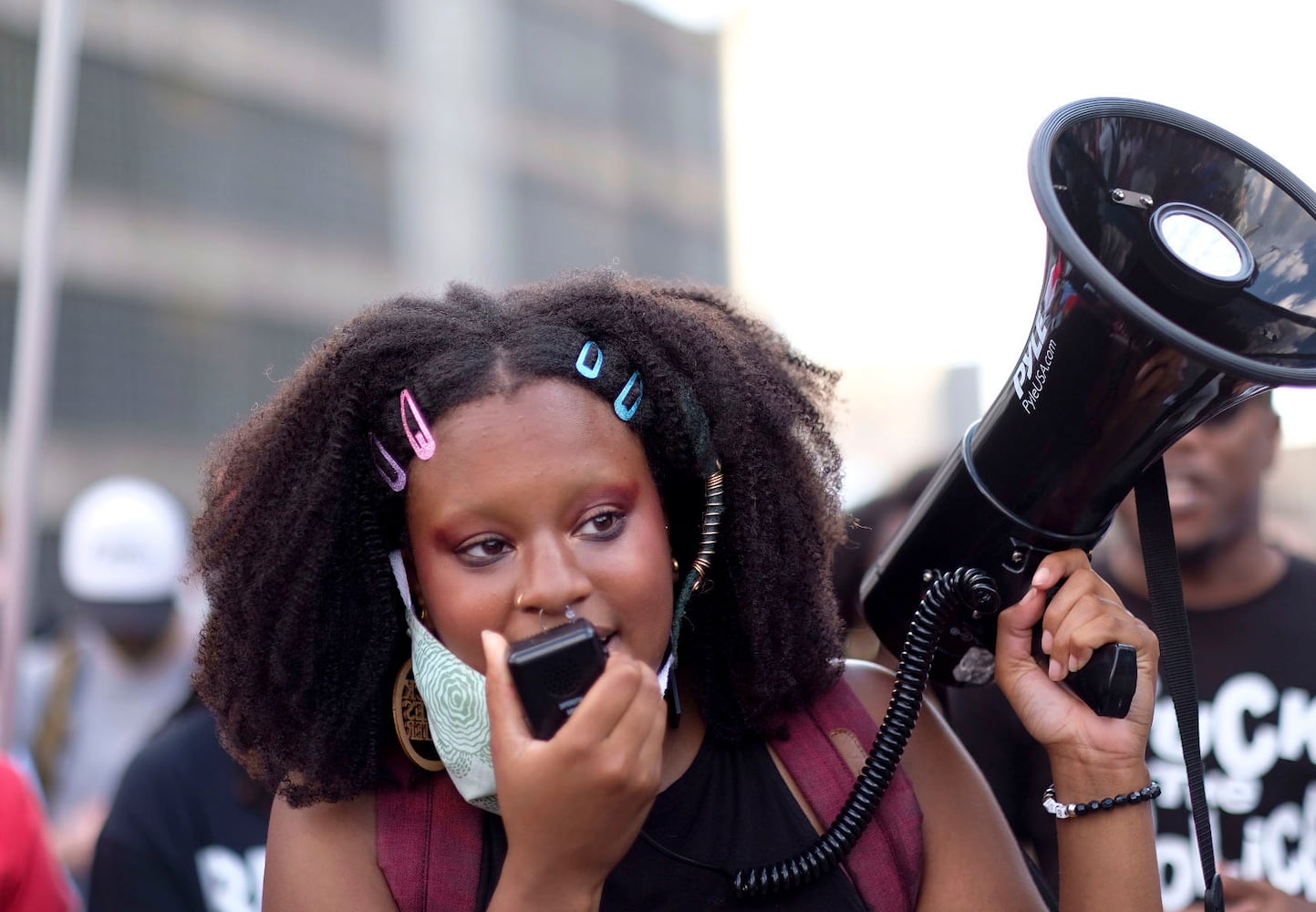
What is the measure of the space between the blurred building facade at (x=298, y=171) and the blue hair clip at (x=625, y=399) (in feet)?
13.0

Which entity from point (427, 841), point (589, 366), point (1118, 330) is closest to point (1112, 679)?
point (1118, 330)

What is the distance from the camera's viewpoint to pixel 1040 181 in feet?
5.30

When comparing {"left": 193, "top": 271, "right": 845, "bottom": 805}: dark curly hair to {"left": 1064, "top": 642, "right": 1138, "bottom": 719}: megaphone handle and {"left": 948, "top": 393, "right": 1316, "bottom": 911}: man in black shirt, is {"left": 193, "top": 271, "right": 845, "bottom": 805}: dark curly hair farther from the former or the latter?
{"left": 948, "top": 393, "right": 1316, "bottom": 911}: man in black shirt

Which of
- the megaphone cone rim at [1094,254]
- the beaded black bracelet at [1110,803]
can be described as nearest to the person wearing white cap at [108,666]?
the beaded black bracelet at [1110,803]

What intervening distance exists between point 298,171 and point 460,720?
5.21 m

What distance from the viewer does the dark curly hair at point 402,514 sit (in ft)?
5.97

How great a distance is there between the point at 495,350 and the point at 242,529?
1.56 feet

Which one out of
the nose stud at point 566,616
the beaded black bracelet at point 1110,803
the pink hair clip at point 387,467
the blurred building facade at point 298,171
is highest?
the blurred building facade at point 298,171

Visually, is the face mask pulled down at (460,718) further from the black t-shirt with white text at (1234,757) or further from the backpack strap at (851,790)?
the black t-shirt with white text at (1234,757)

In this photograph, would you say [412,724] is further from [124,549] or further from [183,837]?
[124,549]

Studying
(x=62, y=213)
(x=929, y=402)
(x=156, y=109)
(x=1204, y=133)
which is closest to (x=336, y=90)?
(x=156, y=109)

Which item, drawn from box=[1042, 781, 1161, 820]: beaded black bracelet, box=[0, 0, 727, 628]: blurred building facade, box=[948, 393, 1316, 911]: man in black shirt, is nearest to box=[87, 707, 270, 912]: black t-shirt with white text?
box=[948, 393, 1316, 911]: man in black shirt

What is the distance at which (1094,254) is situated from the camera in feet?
5.61

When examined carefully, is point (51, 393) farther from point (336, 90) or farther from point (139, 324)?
point (336, 90)
